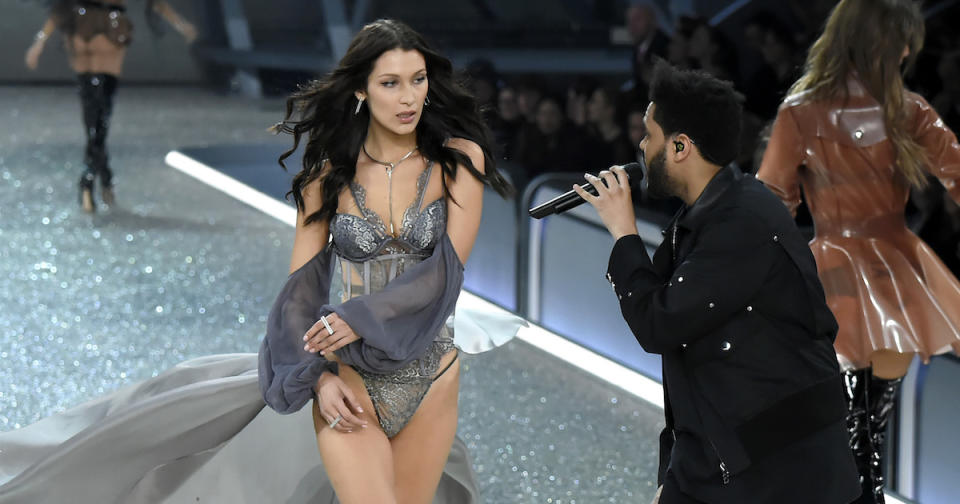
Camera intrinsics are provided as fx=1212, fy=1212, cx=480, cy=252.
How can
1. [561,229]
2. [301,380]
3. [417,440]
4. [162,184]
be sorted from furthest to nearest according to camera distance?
[162,184]
[561,229]
[417,440]
[301,380]

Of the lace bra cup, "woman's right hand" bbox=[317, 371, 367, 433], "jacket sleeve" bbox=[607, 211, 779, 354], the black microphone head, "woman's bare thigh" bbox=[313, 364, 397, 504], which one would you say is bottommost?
"woman's bare thigh" bbox=[313, 364, 397, 504]

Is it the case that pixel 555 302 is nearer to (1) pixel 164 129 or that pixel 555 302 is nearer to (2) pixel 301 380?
(2) pixel 301 380

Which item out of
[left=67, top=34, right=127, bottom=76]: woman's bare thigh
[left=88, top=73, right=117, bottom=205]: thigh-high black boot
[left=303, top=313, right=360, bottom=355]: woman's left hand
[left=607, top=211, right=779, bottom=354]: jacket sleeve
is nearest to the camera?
[left=607, top=211, right=779, bottom=354]: jacket sleeve

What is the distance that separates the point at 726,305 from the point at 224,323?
3.66 metres

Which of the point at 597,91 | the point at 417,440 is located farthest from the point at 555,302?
the point at 417,440

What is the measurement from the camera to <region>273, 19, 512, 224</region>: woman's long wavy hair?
7.57 ft

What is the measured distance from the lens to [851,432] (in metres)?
2.86

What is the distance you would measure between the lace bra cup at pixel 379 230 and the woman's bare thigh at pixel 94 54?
554cm

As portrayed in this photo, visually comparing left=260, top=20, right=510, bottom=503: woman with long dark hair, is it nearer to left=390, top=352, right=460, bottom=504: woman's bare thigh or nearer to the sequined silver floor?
left=390, top=352, right=460, bottom=504: woman's bare thigh

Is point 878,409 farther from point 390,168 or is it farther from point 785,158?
point 390,168

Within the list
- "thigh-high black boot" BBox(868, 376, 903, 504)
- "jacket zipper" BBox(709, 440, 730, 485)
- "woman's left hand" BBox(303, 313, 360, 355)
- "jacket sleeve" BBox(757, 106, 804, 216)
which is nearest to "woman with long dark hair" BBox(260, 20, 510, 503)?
"woman's left hand" BBox(303, 313, 360, 355)

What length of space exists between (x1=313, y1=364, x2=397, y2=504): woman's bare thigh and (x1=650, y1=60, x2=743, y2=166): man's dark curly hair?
823 millimetres

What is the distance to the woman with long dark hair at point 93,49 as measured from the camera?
7363 mm

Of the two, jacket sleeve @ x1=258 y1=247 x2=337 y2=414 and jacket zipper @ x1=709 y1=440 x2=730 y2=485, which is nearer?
jacket zipper @ x1=709 y1=440 x2=730 y2=485
